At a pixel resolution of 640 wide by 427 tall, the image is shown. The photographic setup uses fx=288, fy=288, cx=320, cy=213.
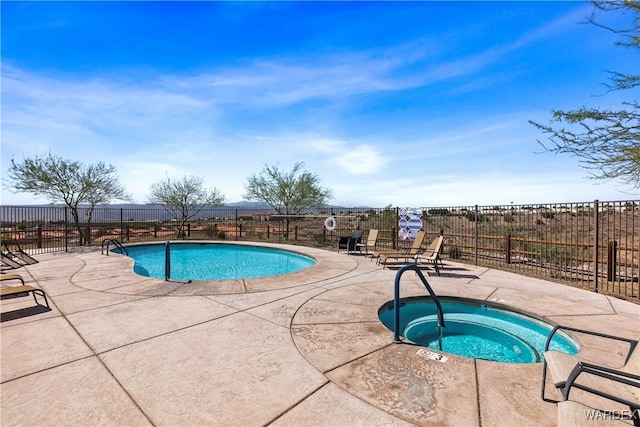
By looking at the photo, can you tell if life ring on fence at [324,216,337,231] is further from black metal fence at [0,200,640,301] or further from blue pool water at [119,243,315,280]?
blue pool water at [119,243,315,280]

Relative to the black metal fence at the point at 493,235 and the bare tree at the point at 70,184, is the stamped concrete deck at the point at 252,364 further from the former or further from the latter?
the bare tree at the point at 70,184

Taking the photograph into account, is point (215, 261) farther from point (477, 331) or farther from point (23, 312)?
point (477, 331)

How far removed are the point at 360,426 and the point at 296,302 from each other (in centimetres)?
332

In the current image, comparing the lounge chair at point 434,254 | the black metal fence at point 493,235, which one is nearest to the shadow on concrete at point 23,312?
the lounge chair at point 434,254

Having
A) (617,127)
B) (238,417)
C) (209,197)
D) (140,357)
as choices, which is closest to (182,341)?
(140,357)

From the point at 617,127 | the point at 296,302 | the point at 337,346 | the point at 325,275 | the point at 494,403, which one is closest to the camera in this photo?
the point at 494,403

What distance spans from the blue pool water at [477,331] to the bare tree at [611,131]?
300 cm

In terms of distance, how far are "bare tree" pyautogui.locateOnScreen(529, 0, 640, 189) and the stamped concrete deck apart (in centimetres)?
258

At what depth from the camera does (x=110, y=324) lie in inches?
173

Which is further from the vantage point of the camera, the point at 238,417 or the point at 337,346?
the point at 337,346

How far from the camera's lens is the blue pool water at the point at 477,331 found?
436cm

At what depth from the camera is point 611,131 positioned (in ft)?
16.0

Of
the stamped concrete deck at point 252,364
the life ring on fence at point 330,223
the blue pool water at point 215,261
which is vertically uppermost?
the life ring on fence at point 330,223

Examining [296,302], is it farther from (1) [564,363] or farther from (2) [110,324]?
(1) [564,363]
